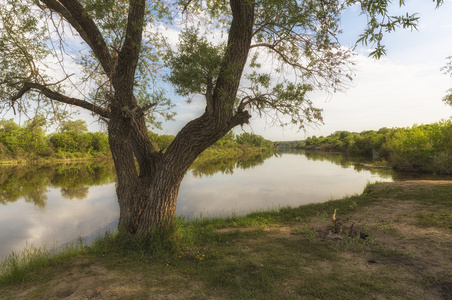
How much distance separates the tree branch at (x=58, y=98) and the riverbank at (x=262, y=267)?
2.83 m

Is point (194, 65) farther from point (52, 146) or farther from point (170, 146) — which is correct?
point (52, 146)

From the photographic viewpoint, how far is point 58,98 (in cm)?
445

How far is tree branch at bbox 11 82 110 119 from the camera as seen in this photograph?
4.31 meters

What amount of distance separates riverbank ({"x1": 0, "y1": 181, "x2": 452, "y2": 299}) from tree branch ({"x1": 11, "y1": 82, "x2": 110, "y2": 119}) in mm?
2830

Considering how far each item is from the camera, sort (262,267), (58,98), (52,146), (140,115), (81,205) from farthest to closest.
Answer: (52,146), (81,205), (140,115), (58,98), (262,267)

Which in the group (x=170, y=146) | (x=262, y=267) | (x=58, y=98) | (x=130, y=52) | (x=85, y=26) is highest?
(x=85, y=26)

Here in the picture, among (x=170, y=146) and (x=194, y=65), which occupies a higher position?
(x=194, y=65)

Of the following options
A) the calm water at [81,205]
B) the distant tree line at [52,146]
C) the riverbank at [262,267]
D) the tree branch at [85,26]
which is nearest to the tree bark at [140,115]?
the tree branch at [85,26]

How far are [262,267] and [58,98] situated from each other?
523 centimetres

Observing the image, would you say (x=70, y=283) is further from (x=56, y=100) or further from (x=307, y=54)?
(x=307, y=54)

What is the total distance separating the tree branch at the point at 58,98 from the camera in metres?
4.31

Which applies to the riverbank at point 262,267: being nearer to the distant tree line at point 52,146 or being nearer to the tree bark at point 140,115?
the tree bark at point 140,115

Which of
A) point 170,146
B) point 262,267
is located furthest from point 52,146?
point 262,267

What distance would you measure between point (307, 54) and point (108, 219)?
10322mm
